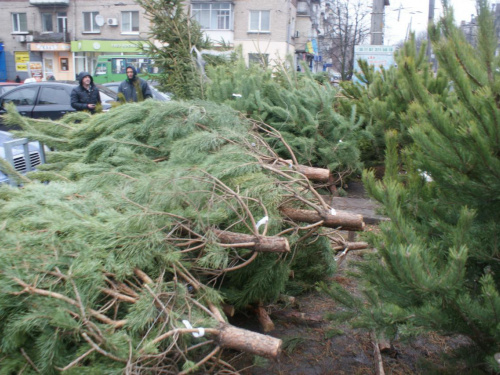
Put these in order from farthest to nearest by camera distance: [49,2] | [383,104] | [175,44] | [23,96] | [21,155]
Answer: [49,2] → [23,96] → [175,44] → [383,104] → [21,155]

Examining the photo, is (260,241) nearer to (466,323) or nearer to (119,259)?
(119,259)

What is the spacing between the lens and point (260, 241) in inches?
109

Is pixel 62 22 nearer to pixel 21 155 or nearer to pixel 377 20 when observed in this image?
pixel 377 20

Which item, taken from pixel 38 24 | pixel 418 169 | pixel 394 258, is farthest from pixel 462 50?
pixel 38 24

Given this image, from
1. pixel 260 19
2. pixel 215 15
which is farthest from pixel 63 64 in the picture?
pixel 260 19

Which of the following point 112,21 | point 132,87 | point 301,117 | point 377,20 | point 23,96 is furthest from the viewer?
point 112,21

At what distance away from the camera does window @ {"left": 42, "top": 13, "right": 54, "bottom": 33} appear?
37.8 m

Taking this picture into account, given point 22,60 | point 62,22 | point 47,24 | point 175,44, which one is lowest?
point 175,44

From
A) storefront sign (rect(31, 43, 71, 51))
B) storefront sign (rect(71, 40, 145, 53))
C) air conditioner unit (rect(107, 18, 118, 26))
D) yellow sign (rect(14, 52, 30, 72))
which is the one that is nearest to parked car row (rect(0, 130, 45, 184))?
storefront sign (rect(71, 40, 145, 53))

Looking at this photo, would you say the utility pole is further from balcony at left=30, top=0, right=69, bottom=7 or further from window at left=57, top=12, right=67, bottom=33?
window at left=57, top=12, right=67, bottom=33

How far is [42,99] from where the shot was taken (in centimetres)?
1159

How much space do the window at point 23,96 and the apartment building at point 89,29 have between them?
23.9 metres

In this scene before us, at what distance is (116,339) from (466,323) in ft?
5.15

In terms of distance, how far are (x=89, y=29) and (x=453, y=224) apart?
39407mm
